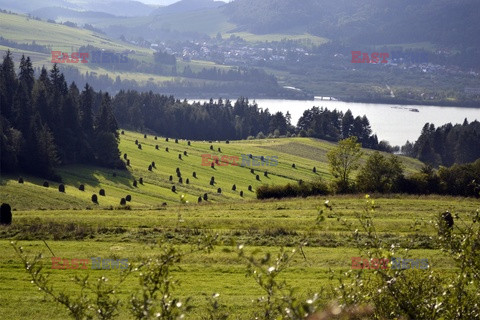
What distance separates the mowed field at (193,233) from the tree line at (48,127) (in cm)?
383

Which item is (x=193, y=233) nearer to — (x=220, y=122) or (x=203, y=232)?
(x=203, y=232)

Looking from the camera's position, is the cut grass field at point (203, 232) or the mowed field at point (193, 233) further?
the cut grass field at point (203, 232)

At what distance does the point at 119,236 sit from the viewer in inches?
1262

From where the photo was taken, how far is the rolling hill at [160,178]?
2016 inches

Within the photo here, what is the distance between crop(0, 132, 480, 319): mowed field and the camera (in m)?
21.2

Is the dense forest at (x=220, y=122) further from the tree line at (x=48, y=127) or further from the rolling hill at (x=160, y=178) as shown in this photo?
the tree line at (x=48, y=127)

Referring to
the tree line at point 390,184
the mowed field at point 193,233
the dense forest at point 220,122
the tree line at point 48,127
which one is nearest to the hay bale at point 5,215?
the mowed field at point 193,233

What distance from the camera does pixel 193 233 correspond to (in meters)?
31.5

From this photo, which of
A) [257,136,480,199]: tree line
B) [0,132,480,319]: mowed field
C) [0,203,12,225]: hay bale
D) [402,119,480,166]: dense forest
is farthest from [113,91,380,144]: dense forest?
[0,203,12,225]: hay bale

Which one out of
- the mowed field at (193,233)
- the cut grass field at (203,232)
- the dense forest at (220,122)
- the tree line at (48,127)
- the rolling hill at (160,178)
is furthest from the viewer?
the dense forest at (220,122)

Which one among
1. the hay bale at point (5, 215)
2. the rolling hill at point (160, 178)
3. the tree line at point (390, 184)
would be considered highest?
the tree line at point (390, 184)

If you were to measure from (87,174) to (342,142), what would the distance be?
28622 millimetres

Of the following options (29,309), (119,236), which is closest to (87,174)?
(119,236)

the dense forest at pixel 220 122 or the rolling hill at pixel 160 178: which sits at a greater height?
the dense forest at pixel 220 122
